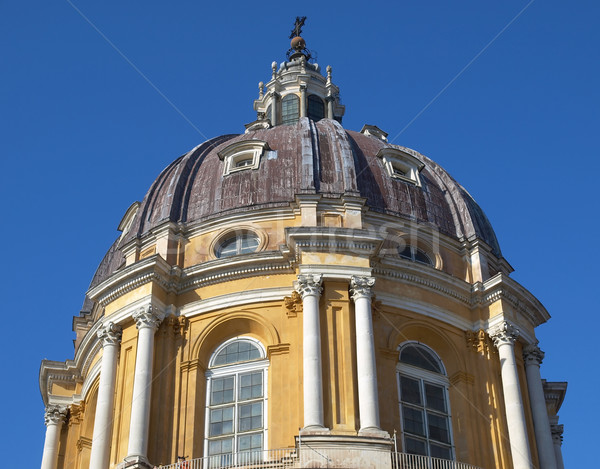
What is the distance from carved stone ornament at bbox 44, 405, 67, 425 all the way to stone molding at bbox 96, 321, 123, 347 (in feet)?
16.3

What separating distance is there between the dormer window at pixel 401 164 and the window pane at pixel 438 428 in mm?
8700

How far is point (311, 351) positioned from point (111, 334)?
655 centimetres

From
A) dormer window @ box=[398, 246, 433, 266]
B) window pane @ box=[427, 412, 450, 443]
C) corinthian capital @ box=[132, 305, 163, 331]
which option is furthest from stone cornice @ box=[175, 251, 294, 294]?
window pane @ box=[427, 412, 450, 443]

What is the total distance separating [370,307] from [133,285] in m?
7.16

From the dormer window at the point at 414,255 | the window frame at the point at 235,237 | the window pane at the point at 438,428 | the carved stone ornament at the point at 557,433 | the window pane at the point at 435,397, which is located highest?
the window frame at the point at 235,237

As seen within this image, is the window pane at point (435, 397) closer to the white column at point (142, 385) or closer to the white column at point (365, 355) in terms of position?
the white column at point (365, 355)

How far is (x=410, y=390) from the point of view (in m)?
32.5

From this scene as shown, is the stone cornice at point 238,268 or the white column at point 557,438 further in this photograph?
the white column at point 557,438

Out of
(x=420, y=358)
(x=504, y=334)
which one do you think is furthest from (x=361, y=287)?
(x=504, y=334)

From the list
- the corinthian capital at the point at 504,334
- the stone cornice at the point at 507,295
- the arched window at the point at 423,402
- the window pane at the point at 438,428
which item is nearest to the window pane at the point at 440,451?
the arched window at the point at 423,402

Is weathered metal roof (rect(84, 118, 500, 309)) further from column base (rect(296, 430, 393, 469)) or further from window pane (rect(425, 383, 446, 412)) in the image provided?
column base (rect(296, 430, 393, 469))

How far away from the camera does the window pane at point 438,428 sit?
31.8 meters

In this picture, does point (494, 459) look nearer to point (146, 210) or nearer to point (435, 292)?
point (435, 292)

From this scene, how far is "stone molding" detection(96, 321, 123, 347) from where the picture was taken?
33281mm
